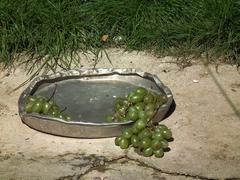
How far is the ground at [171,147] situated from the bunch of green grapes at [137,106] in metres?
0.20

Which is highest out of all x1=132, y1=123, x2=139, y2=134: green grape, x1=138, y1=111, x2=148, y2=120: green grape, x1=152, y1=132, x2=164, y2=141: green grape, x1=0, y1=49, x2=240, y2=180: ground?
x1=138, y1=111, x2=148, y2=120: green grape

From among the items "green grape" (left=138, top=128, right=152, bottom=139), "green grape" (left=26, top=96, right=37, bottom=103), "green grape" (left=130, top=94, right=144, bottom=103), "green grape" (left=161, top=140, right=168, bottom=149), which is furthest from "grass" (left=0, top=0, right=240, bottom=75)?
"green grape" (left=161, top=140, right=168, bottom=149)

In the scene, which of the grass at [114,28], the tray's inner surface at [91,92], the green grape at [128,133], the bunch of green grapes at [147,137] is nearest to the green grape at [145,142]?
the bunch of green grapes at [147,137]

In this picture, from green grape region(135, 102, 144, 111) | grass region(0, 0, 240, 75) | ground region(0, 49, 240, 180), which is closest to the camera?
ground region(0, 49, 240, 180)

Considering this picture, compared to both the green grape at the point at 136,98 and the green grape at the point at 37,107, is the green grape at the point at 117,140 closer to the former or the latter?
the green grape at the point at 136,98

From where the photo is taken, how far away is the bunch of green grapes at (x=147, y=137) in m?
3.71

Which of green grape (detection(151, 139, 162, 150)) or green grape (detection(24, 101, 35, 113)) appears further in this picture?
green grape (detection(24, 101, 35, 113))

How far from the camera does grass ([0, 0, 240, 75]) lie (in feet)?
16.7

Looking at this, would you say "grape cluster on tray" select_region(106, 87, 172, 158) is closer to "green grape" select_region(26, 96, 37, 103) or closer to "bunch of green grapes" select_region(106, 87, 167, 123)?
"bunch of green grapes" select_region(106, 87, 167, 123)

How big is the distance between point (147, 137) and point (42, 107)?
863mm

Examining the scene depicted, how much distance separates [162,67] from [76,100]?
1011mm

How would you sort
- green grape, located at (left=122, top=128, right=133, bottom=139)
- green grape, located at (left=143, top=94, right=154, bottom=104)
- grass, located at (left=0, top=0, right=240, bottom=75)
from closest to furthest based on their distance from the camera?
green grape, located at (left=122, top=128, right=133, bottom=139), green grape, located at (left=143, top=94, right=154, bottom=104), grass, located at (left=0, top=0, right=240, bottom=75)

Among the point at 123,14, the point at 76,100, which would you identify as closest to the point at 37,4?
the point at 123,14

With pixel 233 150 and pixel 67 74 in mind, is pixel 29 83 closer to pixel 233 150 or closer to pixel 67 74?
pixel 67 74
